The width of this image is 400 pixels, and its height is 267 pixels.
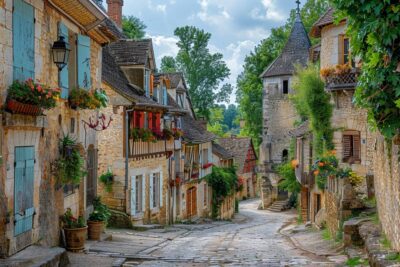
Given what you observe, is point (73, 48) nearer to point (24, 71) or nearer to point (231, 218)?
point (24, 71)

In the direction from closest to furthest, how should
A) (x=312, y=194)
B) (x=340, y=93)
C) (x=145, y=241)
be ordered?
(x=145, y=241) < (x=340, y=93) < (x=312, y=194)

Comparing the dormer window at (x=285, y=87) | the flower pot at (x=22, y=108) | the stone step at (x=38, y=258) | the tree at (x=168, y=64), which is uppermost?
the tree at (x=168, y=64)

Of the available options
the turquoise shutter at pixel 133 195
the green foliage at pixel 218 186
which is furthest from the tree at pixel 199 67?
the turquoise shutter at pixel 133 195

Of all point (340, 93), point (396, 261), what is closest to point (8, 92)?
point (396, 261)

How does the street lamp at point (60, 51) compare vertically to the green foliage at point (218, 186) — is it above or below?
above

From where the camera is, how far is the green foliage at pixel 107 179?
62.0 ft

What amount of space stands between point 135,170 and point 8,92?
38.3 ft

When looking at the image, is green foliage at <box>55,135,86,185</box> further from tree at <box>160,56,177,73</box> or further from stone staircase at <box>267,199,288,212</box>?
tree at <box>160,56,177,73</box>

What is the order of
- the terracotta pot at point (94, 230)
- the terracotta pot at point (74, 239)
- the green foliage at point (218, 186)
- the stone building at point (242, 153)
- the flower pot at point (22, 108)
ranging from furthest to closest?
the stone building at point (242, 153) < the green foliage at point (218, 186) < the terracotta pot at point (94, 230) < the terracotta pot at point (74, 239) < the flower pot at point (22, 108)

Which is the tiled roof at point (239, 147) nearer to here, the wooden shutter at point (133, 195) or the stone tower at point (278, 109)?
the stone tower at point (278, 109)

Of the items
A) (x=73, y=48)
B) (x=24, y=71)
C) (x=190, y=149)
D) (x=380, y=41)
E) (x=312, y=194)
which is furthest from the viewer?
(x=190, y=149)

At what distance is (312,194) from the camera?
77.7ft

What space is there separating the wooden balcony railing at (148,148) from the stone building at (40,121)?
5.82 m

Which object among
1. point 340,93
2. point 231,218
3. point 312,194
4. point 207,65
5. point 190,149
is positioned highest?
point 207,65
